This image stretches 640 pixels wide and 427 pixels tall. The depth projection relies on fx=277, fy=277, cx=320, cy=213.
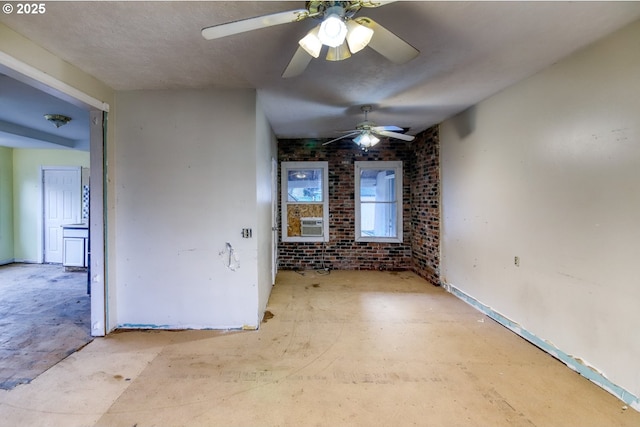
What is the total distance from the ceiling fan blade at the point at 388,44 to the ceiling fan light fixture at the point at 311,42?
23 centimetres

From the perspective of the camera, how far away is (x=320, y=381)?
82.6 inches

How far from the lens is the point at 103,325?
9.24ft

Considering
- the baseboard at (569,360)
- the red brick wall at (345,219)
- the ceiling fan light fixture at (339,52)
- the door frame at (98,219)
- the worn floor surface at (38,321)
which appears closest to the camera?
the ceiling fan light fixture at (339,52)

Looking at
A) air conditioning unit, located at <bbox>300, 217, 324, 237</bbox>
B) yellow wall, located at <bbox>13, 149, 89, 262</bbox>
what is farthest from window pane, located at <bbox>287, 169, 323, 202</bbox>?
yellow wall, located at <bbox>13, 149, 89, 262</bbox>

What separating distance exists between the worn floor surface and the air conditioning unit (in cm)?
337

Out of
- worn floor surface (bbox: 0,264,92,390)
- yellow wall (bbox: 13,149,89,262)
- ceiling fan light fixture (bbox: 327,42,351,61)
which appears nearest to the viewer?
ceiling fan light fixture (bbox: 327,42,351,61)

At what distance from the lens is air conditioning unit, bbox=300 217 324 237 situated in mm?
5418

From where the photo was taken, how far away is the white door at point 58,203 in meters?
5.76

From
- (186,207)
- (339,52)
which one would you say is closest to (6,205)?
(186,207)

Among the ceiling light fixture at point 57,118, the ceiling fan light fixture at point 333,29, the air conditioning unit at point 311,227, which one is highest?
the ceiling light fixture at point 57,118

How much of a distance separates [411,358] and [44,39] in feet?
12.5

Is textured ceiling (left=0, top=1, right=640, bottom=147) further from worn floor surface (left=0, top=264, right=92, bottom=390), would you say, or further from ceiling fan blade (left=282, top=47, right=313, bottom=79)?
worn floor surface (left=0, top=264, right=92, bottom=390)

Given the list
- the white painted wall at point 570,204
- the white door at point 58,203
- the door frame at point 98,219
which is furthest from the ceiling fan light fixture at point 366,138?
the white door at point 58,203

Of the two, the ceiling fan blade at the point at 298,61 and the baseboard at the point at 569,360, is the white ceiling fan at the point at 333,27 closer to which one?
the ceiling fan blade at the point at 298,61
